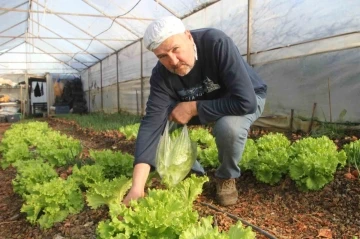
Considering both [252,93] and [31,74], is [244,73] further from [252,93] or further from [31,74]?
[31,74]

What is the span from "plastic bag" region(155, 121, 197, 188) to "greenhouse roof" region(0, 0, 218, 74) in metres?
5.72

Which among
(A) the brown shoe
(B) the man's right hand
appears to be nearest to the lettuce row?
(A) the brown shoe

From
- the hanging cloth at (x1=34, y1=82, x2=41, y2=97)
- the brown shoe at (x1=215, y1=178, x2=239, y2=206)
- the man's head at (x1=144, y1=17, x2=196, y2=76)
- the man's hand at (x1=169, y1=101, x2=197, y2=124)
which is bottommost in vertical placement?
the brown shoe at (x1=215, y1=178, x2=239, y2=206)

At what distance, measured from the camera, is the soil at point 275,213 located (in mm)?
2463

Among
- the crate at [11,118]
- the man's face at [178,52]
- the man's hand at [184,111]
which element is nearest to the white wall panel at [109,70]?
the crate at [11,118]

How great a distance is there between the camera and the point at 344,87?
520 cm

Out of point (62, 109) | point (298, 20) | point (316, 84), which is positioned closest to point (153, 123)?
point (316, 84)

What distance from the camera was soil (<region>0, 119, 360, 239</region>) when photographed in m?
2.46

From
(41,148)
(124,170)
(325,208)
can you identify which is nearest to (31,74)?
(41,148)

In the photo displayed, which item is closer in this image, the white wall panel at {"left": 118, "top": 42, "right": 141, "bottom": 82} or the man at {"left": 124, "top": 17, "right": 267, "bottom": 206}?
the man at {"left": 124, "top": 17, "right": 267, "bottom": 206}

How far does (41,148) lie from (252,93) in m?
3.50

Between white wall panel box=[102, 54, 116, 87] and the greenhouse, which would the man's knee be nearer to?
the greenhouse

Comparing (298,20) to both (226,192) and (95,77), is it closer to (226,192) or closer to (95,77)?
(226,192)

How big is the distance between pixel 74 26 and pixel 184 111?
1130cm
